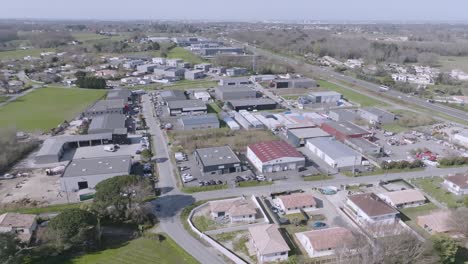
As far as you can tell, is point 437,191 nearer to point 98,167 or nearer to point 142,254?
point 142,254

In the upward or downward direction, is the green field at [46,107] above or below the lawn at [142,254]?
above

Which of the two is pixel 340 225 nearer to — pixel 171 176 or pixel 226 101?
pixel 171 176

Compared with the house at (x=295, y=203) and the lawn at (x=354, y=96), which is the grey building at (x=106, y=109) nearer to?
the house at (x=295, y=203)

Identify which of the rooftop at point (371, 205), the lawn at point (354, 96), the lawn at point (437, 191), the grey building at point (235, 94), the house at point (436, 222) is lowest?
the lawn at point (437, 191)

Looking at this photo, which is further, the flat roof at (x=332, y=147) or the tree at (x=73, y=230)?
the flat roof at (x=332, y=147)

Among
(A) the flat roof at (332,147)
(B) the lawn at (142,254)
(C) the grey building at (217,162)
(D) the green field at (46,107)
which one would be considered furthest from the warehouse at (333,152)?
(D) the green field at (46,107)

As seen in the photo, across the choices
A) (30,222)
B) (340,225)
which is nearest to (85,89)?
(30,222)
